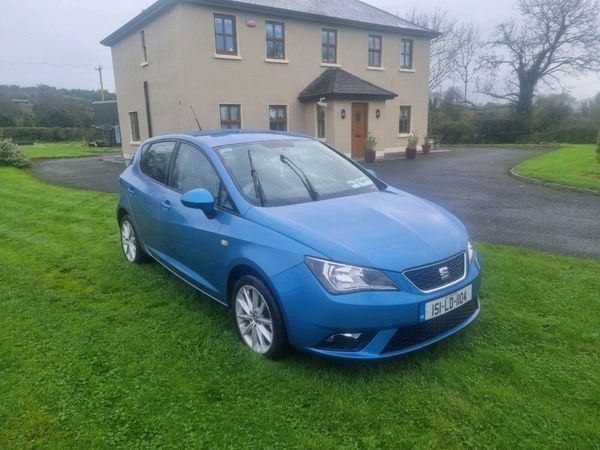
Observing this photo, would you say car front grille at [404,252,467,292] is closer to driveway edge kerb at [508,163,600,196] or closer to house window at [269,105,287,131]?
driveway edge kerb at [508,163,600,196]

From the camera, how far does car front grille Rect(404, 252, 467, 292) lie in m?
2.76

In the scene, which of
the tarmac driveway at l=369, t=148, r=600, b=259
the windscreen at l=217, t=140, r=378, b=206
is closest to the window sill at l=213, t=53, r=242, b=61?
the tarmac driveway at l=369, t=148, r=600, b=259

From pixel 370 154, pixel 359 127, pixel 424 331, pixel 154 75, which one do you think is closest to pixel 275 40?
pixel 359 127

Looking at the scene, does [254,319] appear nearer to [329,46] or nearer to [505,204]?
[505,204]

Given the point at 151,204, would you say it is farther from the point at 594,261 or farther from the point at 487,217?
the point at 487,217

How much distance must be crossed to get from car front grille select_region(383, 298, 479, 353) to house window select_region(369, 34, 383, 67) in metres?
20.1

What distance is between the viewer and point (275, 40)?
18234 mm

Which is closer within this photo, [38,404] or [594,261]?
[38,404]

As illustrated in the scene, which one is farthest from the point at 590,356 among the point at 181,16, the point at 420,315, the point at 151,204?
the point at 181,16

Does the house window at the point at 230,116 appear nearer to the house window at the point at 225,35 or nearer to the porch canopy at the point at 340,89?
the house window at the point at 225,35

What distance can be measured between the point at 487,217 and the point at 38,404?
6953mm

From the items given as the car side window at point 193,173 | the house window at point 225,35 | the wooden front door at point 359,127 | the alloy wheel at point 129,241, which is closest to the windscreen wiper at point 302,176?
the car side window at point 193,173

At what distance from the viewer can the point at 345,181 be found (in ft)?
13.1

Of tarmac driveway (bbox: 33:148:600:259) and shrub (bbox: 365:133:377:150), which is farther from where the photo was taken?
shrub (bbox: 365:133:377:150)
